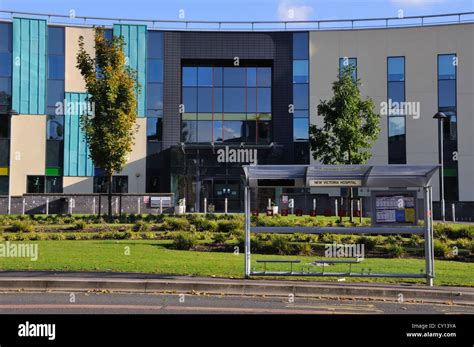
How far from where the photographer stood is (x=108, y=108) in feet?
77.7

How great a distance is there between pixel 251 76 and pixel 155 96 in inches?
308

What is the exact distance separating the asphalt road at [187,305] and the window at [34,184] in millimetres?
31411

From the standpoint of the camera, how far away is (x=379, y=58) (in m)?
Answer: 40.9

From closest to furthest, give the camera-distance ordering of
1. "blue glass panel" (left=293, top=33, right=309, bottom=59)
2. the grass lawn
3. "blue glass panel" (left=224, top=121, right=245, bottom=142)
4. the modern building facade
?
the grass lawn → the modern building facade → "blue glass panel" (left=224, top=121, right=245, bottom=142) → "blue glass panel" (left=293, top=33, right=309, bottom=59)

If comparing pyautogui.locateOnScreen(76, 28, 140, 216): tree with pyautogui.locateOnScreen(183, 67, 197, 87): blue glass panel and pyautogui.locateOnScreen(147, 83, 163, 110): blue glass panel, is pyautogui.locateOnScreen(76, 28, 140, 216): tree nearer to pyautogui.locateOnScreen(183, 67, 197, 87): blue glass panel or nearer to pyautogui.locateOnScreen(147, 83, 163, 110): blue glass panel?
pyautogui.locateOnScreen(147, 83, 163, 110): blue glass panel

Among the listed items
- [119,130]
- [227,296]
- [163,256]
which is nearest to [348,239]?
[163,256]

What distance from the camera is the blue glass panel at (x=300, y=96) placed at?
41.1 m

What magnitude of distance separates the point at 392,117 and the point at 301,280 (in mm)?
31840

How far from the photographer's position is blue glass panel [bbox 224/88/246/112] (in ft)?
135

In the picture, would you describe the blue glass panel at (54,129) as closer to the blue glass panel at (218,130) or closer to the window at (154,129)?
the window at (154,129)

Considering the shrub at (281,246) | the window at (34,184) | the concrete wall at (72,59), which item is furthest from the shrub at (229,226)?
the concrete wall at (72,59)

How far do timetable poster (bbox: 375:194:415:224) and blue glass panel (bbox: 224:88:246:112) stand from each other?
2993cm

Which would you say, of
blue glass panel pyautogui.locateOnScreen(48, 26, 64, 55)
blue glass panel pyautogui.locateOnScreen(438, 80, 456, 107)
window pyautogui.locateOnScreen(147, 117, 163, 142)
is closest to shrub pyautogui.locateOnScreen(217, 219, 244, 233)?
window pyautogui.locateOnScreen(147, 117, 163, 142)

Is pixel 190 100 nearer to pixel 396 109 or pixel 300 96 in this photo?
pixel 300 96
